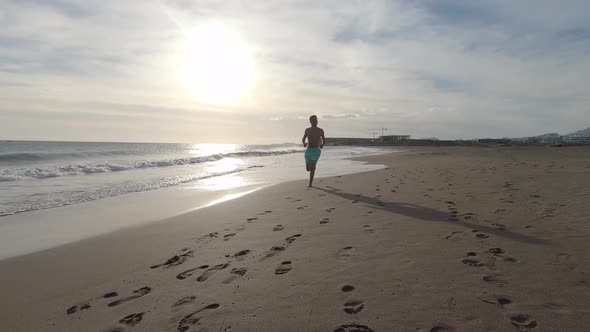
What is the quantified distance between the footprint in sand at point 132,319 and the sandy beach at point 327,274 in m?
0.01

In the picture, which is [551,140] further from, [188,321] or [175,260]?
[188,321]

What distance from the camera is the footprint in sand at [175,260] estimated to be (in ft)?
11.8

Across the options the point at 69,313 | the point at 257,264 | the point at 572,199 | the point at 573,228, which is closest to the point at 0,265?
the point at 69,313

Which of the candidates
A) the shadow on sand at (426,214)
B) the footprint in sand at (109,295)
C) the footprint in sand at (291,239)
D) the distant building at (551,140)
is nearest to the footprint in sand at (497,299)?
the shadow on sand at (426,214)

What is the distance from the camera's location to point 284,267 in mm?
3236

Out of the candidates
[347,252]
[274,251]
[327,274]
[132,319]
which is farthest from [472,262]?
[132,319]

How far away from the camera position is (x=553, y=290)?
237 cm

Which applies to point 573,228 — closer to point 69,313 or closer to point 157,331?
point 157,331

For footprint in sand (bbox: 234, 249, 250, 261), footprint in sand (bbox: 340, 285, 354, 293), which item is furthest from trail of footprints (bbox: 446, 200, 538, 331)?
footprint in sand (bbox: 234, 249, 250, 261)

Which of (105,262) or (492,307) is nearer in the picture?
(492,307)

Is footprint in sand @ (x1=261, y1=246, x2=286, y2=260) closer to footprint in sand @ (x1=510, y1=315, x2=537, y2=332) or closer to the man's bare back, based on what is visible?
footprint in sand @ (x1=510, y1=315, x2=537, y2=332)

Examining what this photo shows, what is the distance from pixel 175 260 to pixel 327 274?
6.10 ft

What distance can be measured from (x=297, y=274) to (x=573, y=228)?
3.45m

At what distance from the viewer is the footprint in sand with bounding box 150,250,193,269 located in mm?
3605
